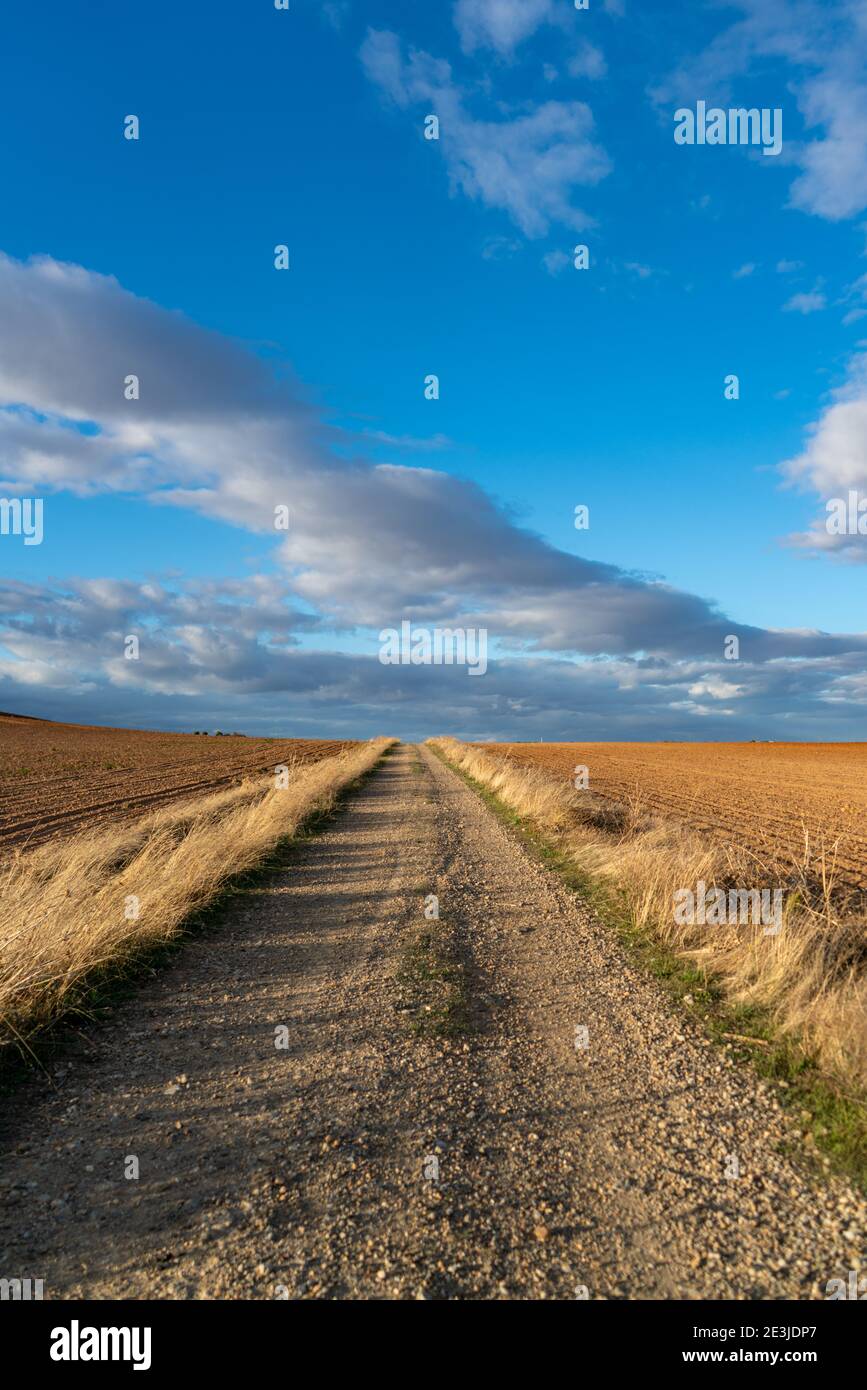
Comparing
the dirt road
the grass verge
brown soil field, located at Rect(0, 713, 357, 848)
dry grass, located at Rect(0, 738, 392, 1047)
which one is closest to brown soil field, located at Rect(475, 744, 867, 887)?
the grass verge

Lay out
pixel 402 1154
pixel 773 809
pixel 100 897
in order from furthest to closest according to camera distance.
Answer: pixel 773 809, pixel 100 897, pixel 402 1154

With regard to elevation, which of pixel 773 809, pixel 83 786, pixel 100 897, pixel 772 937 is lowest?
pixel 773 809

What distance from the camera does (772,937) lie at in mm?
7305

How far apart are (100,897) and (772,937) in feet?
24.4

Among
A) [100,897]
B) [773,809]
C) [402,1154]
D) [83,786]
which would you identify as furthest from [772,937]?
[83,786]

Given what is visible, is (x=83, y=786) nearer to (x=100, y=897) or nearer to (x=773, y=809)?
(x=100, y=897)

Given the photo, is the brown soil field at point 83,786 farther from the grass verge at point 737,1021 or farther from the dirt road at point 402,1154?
the grass verge at point 737,1021

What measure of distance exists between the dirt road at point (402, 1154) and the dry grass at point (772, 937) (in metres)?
0.69

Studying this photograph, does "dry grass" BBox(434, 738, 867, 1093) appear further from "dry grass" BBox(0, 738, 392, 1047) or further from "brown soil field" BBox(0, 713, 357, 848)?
"brown soil field" BBox(0, 713, 357, 848)

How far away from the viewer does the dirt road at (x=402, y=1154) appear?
3.30 metres

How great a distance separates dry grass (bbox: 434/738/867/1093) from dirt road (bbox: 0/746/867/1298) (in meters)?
0.69

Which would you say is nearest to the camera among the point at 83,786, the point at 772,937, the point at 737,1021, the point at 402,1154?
the point at 402,1154
